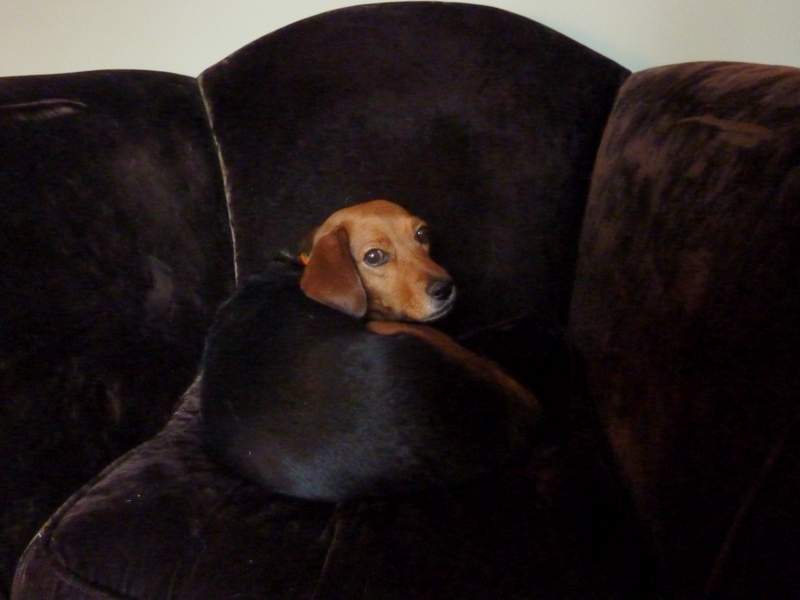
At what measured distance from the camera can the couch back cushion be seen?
1.42 meters

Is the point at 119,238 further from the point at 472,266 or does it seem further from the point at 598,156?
the point at 598,156

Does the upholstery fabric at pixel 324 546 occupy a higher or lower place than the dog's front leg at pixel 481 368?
lower

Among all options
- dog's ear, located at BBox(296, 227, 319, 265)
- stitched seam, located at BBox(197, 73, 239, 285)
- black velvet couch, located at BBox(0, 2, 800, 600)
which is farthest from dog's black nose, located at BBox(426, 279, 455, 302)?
stitched seam, located at BBox(197, 73, 239, 285)

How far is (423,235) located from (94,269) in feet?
2.17

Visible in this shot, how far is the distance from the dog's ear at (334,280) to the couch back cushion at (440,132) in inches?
7.8

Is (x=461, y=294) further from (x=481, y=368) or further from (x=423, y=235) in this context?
(x=481, y=368)

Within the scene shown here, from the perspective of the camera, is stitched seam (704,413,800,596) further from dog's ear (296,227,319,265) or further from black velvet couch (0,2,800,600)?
dog's ear (296,227,319,265)

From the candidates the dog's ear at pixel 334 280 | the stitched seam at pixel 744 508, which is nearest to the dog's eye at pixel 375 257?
the dog's ear at pixel 334 280

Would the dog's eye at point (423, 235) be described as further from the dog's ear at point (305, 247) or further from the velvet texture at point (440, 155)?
the dog's ear at point (305, 247)

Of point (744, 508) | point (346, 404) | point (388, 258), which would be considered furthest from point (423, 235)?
point (744, 508)

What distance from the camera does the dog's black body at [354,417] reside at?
38.5 inches

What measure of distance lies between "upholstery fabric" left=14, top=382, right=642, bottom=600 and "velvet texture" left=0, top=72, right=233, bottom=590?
0.48ft

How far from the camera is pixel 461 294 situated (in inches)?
59.4

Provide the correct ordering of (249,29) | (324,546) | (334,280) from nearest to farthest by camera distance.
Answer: (324,546) → (334,280) → (249,29)
